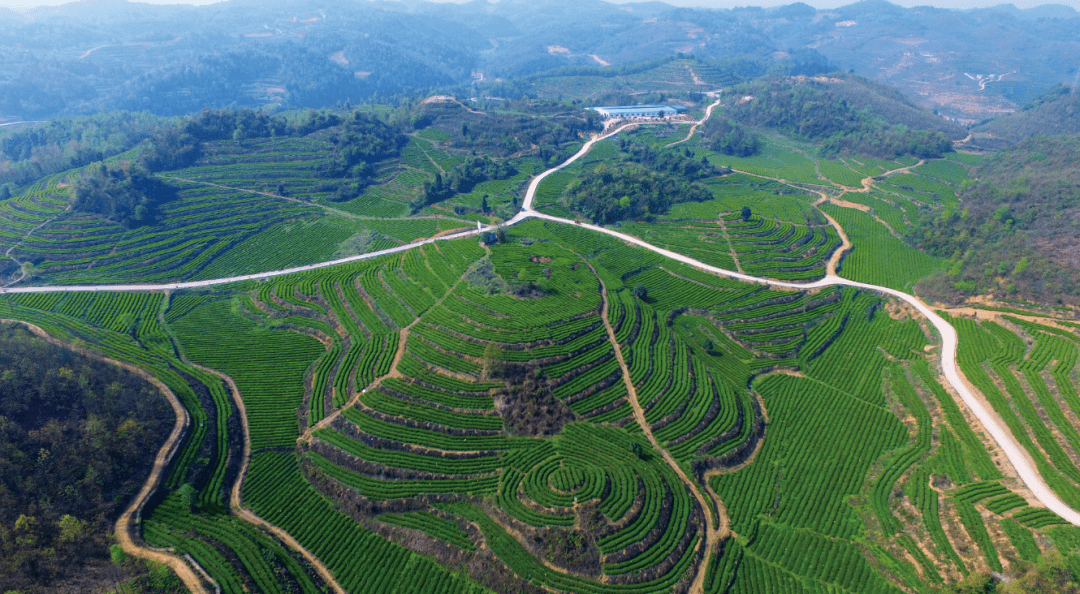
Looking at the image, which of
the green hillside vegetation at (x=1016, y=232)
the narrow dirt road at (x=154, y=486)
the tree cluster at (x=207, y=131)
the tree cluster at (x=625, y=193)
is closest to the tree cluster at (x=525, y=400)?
the narrow dirt road at (x=154, y=486)

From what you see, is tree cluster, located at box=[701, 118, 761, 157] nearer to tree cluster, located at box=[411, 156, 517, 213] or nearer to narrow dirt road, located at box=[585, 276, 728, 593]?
tree cluster, located at box=[411, 156, 517, 213]

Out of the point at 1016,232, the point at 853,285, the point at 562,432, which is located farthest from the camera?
the point at 1016,232

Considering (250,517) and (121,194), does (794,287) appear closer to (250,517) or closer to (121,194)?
(250,517)

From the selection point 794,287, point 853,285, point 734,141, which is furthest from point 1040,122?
point 794,287

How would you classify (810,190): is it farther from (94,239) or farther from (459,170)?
(94,239)

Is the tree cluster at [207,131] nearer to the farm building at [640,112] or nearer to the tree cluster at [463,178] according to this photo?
the tree cluster at [463,178]

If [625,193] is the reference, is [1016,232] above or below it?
above
